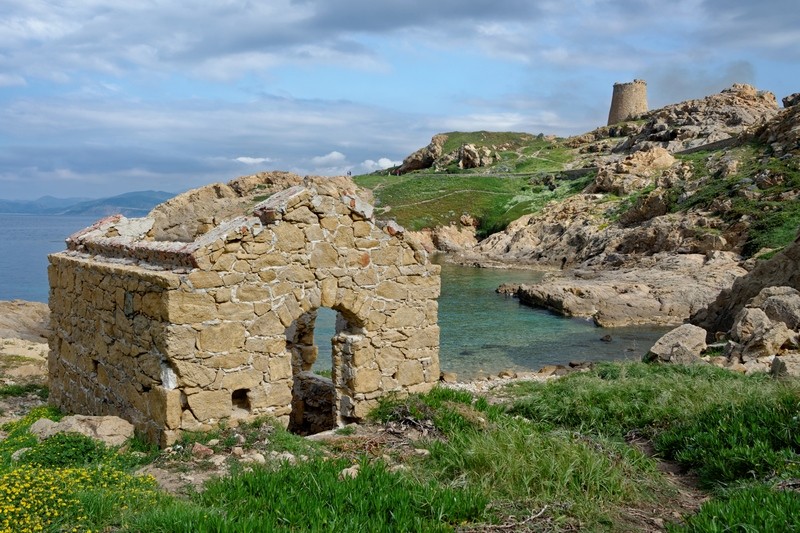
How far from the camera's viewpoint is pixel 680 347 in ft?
52.1

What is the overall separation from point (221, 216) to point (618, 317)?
2440 cm

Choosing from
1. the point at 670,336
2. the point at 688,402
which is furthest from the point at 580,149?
the point at 688,402

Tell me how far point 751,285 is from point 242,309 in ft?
60.8

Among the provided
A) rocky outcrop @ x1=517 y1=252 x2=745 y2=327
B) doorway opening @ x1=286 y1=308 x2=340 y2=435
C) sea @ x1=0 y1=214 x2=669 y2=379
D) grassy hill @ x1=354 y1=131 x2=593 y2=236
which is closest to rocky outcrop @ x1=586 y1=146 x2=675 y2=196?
grassy hill @ x1=354 y1=131 x2=593 y2=236

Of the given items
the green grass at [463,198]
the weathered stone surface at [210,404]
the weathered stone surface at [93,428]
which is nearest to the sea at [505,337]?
the weathered stone surface at [93,428]

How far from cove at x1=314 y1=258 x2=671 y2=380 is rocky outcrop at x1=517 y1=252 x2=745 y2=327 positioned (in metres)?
0.89

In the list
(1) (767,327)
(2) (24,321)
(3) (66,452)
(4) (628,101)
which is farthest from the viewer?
(4) (628,101)

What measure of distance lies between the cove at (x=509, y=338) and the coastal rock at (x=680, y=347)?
529 cm

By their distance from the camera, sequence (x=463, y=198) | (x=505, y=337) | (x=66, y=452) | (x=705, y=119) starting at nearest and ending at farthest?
(x=66, y=452)
(x=505, y=337)
(x=463, y=198)
(x=705, y=119)

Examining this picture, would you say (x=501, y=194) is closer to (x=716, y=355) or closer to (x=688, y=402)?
(x=716, y=355)

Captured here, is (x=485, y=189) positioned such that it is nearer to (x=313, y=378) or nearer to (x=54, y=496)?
(x=313, y=378)

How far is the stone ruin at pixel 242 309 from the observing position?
8125 millimetres

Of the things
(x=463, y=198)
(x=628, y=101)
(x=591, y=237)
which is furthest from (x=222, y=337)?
(x=628, y=101)

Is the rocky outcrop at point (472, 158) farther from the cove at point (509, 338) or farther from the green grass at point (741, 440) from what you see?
the green grass at point (741, 440)
